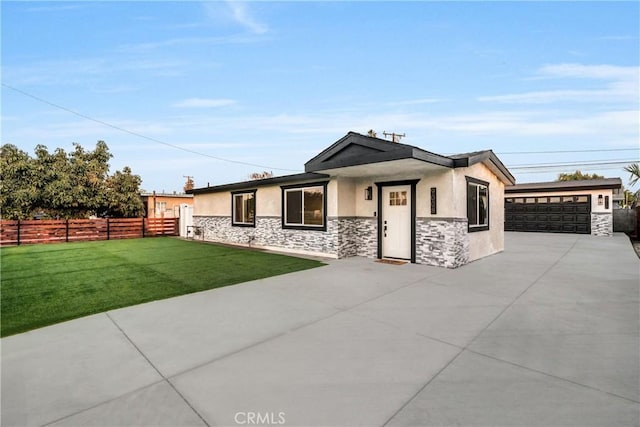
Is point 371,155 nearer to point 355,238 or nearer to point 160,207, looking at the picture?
point 355,238

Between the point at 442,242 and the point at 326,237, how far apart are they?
3590 mm

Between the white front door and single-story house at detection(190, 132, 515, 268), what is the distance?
30 mm

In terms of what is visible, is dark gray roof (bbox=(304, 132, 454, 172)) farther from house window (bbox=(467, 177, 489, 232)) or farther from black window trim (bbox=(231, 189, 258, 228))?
black window trim (bbox=(231, 189, 258, 228))

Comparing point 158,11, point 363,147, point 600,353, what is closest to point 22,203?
point 158,11

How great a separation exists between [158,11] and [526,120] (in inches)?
748

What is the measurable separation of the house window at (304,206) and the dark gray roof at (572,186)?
15199 millimetres

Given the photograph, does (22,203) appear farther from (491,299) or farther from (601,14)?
(601,14)

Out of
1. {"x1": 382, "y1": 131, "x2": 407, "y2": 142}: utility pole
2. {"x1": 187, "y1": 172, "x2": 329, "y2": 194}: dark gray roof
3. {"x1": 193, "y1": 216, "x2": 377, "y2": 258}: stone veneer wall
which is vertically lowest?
{"x1": 193, "y1": 216, "x2": 377, "y2": 258}: stone veneer wall

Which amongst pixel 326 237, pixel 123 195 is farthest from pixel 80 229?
pixel 326 237

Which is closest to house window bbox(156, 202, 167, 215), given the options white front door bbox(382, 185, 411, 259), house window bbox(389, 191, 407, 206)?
white front door bbox(382, 185, 411, 259)

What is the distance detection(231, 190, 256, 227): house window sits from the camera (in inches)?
507

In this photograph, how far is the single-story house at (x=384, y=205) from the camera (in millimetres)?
7824

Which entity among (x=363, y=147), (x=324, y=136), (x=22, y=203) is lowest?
(x=22, y=203)

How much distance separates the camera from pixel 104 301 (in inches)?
195
